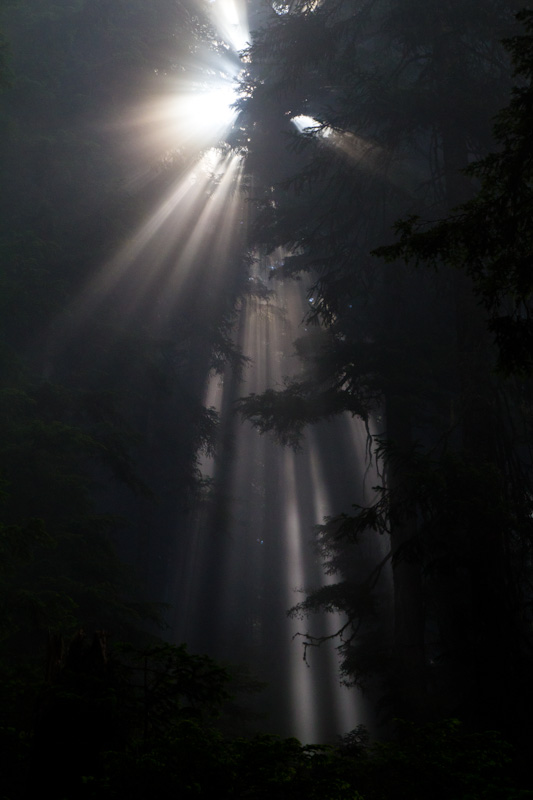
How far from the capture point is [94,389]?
14.1m

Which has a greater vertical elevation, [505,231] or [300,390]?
[300,390]

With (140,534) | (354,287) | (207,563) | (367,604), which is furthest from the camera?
(207,563)

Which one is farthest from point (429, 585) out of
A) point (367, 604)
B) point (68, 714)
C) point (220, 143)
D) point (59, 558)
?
point (220, 143)

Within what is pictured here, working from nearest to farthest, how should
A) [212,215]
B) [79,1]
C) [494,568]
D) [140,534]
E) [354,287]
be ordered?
[494,568], [354,287], [79,1], [140,534], [212,215]

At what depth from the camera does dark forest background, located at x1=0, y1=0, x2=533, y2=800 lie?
3.46 m

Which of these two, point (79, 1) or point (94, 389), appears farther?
point (79, 1)

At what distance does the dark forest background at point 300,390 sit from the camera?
11.3 feet

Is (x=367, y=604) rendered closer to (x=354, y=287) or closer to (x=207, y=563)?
(x=354, y=287)

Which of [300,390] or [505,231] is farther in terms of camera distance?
[300,390]

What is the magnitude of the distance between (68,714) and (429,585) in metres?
11.3

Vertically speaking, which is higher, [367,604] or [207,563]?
[207,563]

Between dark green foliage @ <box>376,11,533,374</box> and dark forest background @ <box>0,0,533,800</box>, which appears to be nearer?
dark forest background @ <box>0,0,533,800</box>

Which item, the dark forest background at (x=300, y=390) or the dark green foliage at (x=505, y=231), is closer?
the dark forest background at (x=300, y=390)

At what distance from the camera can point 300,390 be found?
13719 mm
